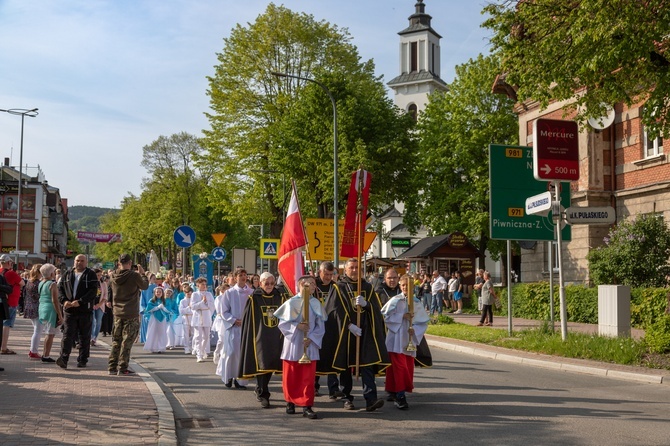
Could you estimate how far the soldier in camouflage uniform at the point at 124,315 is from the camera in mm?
12500

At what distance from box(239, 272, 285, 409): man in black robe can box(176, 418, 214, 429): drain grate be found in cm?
108

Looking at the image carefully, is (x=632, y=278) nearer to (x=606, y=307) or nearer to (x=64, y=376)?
(x=606, y=307)

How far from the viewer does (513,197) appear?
19594 millimetres

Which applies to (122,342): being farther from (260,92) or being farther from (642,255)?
(260,92)

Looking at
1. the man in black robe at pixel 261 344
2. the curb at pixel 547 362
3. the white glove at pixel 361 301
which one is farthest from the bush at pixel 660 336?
the man in black robe at pixel 261 344

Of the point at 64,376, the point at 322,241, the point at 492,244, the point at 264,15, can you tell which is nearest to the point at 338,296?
the point at 64,376

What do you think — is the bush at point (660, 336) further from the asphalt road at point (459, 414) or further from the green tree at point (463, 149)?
the green tree at point (463, 149)

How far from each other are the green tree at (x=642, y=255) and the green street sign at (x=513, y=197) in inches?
183

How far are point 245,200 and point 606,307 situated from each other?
2648 centimetres

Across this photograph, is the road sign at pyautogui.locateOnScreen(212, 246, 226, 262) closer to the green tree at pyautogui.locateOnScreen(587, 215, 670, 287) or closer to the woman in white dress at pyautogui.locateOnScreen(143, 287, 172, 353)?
the woman in white dress at pyautogui.locateOnScreen(143, 287, 172, 353)

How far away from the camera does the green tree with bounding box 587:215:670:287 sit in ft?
74.3

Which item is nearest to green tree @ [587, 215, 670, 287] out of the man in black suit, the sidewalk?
the sidewalk

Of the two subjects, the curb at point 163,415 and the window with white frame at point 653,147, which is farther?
the window with white frame at point 653,147

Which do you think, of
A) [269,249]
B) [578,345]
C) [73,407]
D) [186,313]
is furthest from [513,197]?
[269,249]
